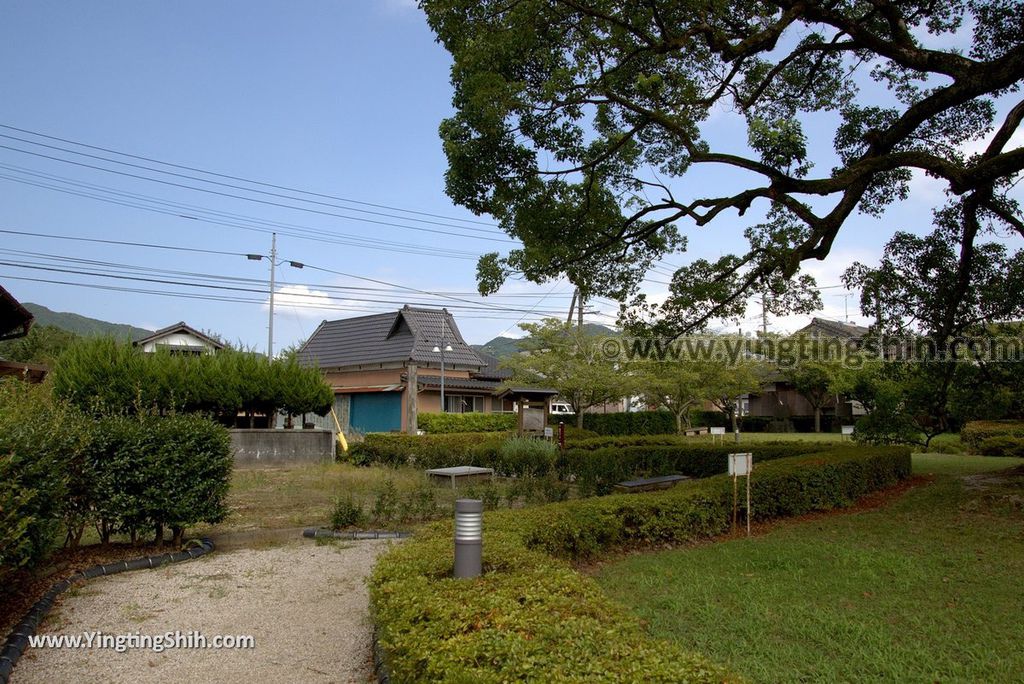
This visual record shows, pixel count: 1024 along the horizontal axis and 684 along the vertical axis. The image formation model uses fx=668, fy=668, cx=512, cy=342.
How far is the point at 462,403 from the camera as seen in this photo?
3325 cm

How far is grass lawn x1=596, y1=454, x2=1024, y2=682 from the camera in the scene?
3867 millimetres

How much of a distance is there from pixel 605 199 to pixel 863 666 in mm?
8173

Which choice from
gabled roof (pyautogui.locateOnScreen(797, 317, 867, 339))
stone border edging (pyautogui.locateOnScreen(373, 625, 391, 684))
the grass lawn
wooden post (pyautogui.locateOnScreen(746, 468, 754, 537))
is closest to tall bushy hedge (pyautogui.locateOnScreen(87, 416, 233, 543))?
stone border edging (pyautogui.locateOnScreen(373, 625, 391, 684))

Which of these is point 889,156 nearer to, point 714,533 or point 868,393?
point 714,533

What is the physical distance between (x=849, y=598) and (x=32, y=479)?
6213 mm

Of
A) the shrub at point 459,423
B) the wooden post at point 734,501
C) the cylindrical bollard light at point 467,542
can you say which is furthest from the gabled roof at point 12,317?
the shrub at point 459,423

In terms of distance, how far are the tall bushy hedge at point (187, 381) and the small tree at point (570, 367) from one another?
38.1 feet

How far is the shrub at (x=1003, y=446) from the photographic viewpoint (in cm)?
1912

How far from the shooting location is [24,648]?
13.7ft

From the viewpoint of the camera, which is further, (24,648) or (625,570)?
(625,570)

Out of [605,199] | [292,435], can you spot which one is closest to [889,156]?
[605,199]

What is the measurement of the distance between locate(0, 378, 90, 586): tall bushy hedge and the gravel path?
579 mm

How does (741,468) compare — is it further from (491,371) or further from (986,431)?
(491,371)

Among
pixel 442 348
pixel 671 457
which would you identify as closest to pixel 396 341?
pixel 442 348
